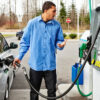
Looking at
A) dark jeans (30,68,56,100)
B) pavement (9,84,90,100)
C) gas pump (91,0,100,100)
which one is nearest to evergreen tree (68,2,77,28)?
pavement (9,84,90,100)

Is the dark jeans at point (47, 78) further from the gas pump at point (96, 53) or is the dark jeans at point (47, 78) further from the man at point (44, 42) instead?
the gas pump at point (96, 53)

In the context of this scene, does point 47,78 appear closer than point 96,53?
No

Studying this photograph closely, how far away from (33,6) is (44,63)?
59.8 meters

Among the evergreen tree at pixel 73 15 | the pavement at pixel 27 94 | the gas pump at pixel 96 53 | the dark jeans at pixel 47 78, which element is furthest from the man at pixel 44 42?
the evergreen tree at pixel 73 15

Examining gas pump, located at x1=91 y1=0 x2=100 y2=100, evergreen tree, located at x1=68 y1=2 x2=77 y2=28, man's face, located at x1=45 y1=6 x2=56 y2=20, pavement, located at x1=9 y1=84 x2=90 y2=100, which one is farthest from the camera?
evergreen tree, located at x1=68 y1=2 x2=77 y2=28

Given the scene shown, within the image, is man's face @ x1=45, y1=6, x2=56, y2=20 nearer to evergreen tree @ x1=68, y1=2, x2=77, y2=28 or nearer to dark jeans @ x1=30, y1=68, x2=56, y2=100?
dark jeans @ x1=30, y1=68, x2=56, y2=100

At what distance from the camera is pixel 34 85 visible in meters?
3.59

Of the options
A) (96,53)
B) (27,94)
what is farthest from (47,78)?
(27,94)

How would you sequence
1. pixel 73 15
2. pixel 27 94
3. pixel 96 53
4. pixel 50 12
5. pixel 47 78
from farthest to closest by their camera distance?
pixel 73 15 < pixel 27 94 < pixel 47 78 < pixel 50 12 < pixel 96 53

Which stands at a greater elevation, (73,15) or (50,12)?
(73,15)

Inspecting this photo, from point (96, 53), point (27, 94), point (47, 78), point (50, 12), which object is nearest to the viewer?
point (96, 53)

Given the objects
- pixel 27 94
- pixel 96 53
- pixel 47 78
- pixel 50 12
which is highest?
pixel 50 12

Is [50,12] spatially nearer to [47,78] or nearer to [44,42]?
[44,42]

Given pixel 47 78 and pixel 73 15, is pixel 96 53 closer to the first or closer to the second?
pixel 47 78
